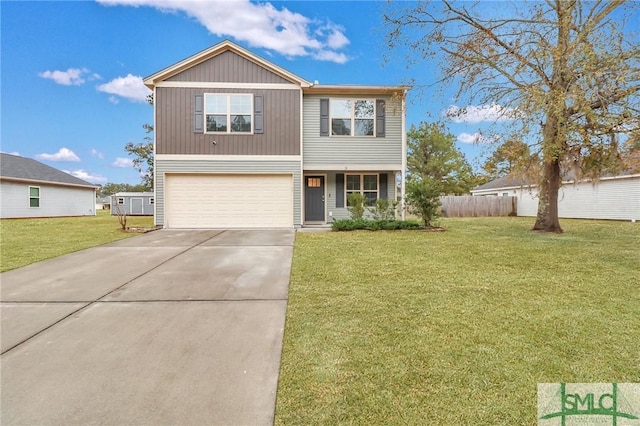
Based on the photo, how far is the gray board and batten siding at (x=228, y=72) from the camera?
11344 mm

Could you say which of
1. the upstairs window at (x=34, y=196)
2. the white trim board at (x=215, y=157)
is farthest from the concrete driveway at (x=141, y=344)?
the upstairs window at (x=34, y=196)

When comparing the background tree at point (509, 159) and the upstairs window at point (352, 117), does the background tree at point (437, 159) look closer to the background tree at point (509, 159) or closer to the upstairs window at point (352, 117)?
the upstairs window at point (352, 117)

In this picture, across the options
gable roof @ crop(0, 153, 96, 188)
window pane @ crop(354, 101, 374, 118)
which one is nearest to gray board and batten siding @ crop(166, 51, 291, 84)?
window pane @ crop(354, 101, 374, 118)

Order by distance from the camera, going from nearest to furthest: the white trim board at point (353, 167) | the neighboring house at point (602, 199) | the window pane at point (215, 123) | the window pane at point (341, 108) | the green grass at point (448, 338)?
the green grass at point (448, 338), the window pane at point (215, 123), the white trim board at point (353, 167), the window pane at point (341, 108), the neighboring house at point (602, 199)

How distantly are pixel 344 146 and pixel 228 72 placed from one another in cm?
517

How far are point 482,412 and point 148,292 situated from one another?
4065 mm

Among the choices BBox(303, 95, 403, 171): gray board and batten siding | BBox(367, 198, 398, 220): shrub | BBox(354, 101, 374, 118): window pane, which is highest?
BBox(354, 101, 374, 118): window pane

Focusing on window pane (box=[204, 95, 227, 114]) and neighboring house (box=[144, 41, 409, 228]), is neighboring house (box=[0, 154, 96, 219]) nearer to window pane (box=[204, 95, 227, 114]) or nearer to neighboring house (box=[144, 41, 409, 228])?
neighboring house (box=[144, 41, 409, 228])

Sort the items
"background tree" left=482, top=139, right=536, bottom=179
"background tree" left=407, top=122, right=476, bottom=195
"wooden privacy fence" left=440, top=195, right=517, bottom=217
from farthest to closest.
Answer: "background tree" left=407, top=122, right=476, bottom=195, "wooden privacy fence" left=440, top=195, right=517, bottom=217, "background tree" left=482, top=139, right=536, bottom=179

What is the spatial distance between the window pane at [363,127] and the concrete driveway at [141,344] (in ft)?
26.6

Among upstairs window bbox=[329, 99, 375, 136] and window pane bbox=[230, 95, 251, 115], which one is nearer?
window pane bbox=[230, 95, 251, 115]

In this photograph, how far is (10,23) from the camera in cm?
1210

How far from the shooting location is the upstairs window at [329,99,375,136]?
1200 cm

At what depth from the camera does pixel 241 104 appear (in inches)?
449
